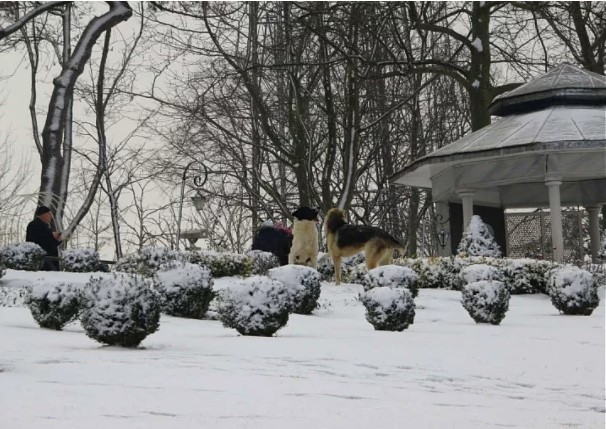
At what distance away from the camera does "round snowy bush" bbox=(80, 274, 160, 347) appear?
1001 centimetres

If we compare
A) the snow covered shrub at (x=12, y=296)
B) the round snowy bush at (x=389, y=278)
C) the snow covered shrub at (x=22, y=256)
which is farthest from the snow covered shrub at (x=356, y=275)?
the snow covered shrub at (x=12, y=296)

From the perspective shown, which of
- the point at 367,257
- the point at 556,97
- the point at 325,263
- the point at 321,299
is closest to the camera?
the point at 321,299

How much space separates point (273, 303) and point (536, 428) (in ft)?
17.3

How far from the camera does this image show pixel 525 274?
19.4 meters

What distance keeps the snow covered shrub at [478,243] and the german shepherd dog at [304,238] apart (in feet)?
14.5

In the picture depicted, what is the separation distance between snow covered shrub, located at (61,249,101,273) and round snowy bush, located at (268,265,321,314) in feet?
25.9

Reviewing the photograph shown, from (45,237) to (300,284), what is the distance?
29.8 ft

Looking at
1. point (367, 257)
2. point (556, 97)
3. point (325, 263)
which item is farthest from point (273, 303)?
point (556, 97)

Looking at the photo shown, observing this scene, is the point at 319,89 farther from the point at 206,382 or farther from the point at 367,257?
the point at 206,382

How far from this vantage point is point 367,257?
60.7ft

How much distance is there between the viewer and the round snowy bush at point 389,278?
15.6 metres

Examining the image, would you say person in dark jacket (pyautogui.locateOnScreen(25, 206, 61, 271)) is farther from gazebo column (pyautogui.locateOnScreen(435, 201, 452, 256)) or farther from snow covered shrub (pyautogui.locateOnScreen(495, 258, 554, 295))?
gazebo column (pyautogui.locateOnScreen(435, 201, 452, 256))

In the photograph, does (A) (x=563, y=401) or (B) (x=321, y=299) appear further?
(B) (x=321, y=299)

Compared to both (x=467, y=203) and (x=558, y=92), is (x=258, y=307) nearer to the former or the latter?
(x=467, y=203)
